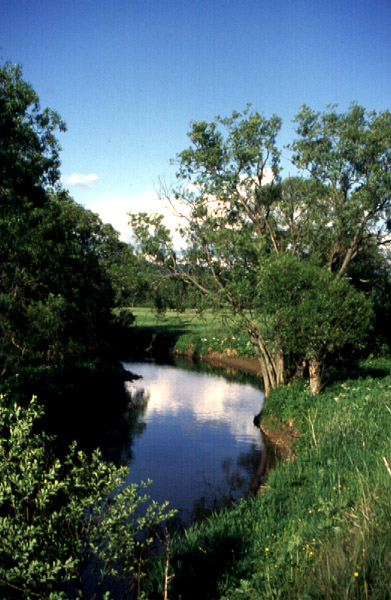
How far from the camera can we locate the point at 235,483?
651 inches

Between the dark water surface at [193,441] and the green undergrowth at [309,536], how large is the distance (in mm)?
3082

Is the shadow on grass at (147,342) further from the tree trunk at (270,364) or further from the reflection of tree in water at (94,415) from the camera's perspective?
the tree trunk at (270,364)

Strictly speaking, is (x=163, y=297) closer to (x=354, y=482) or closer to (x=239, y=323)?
(x=239, y=323)

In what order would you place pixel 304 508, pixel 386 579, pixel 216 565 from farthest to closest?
pixel 304 508 → pixel 216 565 → pixel 386 579

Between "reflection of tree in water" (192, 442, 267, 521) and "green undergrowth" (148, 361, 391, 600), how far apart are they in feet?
7.17

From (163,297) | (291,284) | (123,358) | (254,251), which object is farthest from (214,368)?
(291,284)

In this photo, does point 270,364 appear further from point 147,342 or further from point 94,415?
point 147,342

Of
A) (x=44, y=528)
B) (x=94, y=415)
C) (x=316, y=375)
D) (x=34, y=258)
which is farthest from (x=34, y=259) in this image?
(x=44, y=528)

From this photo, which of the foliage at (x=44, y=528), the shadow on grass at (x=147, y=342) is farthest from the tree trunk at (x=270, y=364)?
the shadow on grass at (x=147, y=342)

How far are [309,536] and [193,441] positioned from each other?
13365mm

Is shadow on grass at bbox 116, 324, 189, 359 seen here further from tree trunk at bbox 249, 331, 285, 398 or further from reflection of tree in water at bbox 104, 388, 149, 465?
tree trunk at bbox 249, 331, 285, 398

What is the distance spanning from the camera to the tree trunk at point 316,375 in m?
21.7

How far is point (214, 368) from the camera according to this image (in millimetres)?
40875

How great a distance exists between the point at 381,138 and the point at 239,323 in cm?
1179
